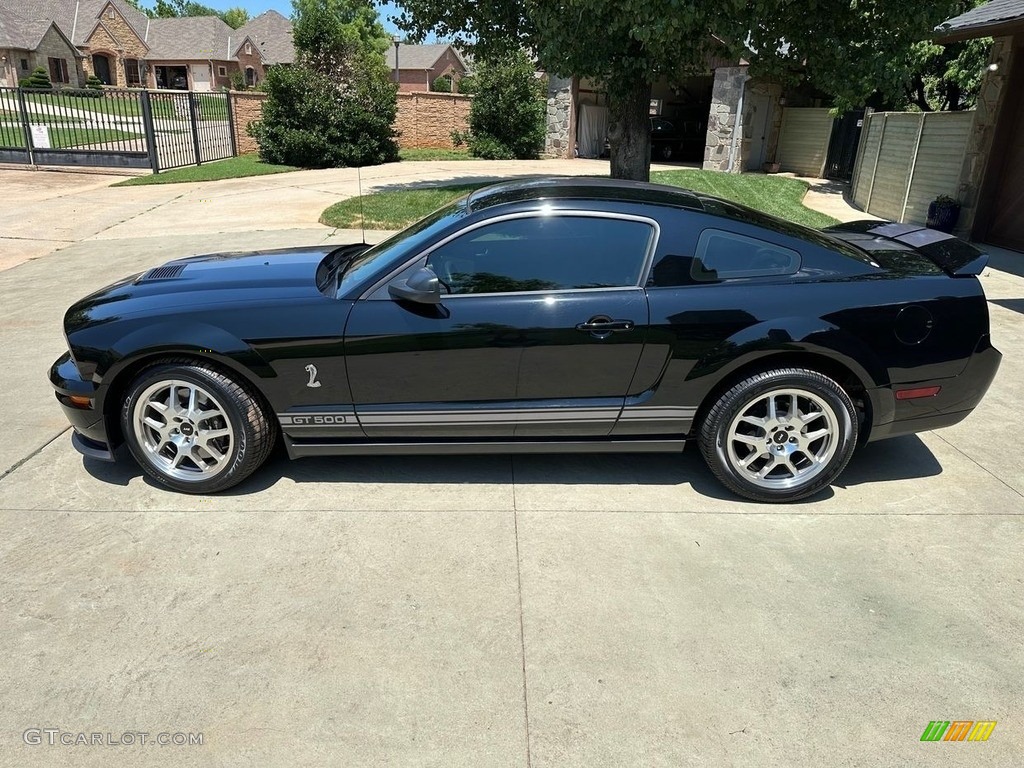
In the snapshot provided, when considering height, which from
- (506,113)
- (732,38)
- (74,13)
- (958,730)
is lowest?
(958,730)

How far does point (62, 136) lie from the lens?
1941 cm

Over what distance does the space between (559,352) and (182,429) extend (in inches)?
78.3

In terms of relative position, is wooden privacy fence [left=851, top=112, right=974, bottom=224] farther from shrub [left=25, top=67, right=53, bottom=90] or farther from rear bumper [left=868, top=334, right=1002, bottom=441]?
shrub [left=25, top=67, right=53, bottom=90]

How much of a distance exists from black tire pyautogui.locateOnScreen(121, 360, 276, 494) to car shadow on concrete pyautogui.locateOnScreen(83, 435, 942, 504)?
0.55 ft

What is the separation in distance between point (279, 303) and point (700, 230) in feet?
7.12

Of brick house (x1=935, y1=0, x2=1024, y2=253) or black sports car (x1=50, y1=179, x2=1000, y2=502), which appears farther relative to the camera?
brick house (x1=935, y1=0, x2=1024, y2=253)

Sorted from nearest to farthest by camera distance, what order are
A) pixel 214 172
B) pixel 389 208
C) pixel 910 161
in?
pixel 389 208 < pixel 910 161 < pixel 214 172

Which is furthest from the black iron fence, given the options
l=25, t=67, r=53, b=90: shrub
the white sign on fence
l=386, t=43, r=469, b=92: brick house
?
l=386, t=43, r=469, b=92: brick house

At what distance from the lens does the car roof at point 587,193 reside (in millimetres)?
3922

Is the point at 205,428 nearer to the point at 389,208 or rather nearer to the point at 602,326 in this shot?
the point at 602,326

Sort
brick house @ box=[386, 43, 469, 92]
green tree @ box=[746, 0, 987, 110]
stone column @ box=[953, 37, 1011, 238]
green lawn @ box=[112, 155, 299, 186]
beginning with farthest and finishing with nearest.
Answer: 1. brick house @ box=[386, 43, 469, 92]
2. green lawn @ box=[112, 155, 299, 186]
3. stone column @ box=[953, 37, 1011, 238]
4. green tree @ box=[746, 0, 987, 110]

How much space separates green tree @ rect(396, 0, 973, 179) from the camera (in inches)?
325

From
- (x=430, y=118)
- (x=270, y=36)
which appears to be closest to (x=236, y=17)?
(x=270, y=36)

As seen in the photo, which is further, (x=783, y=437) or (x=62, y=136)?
(x=62, y=136)
